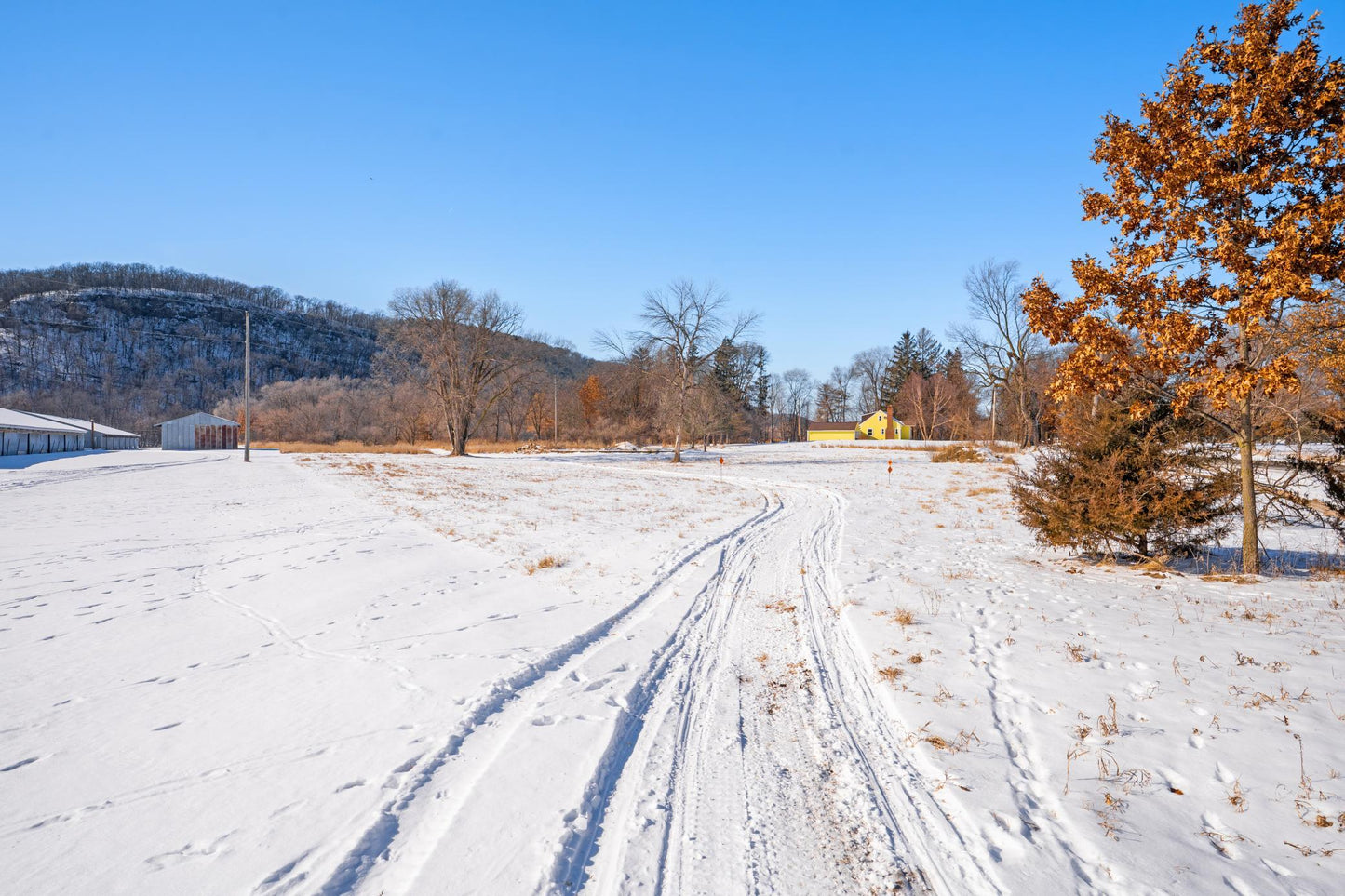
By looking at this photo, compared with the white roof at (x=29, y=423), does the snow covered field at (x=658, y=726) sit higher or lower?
lower

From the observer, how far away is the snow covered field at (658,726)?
2.92 m

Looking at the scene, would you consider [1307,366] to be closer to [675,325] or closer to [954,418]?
[675,325]

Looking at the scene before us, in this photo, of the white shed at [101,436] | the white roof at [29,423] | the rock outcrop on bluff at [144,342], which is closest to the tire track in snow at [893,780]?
the white roof at [29,423]

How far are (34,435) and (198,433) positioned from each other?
14743 millimetres

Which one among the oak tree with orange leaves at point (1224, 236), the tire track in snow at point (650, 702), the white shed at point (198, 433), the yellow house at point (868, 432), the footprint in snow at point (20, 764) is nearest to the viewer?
the tire track in snow at point (650, 702)

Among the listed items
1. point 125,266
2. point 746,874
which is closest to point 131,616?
point 746,874

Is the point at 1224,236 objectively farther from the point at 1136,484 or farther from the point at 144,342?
the point at 144,342

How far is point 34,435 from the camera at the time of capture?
4481cm

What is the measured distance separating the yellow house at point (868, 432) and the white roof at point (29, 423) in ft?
248

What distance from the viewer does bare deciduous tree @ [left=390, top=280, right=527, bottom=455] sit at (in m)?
44.1

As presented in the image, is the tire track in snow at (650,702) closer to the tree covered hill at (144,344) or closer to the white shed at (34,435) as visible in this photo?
the white shed at (34,435)

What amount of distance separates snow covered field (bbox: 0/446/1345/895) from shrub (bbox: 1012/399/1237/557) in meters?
0.82

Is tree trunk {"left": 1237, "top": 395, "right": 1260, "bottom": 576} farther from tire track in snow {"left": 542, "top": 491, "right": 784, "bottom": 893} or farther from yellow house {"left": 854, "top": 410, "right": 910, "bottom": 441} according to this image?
yellow house {"left": 854, "top": 410, "right": 910, "bottom": 441}

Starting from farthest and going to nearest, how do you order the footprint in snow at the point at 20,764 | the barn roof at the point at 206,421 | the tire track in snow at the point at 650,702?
the barn roof at the point at 206,421
the footprint in snow at the point at 20,764
the tire track in snow at the point at 650,702
